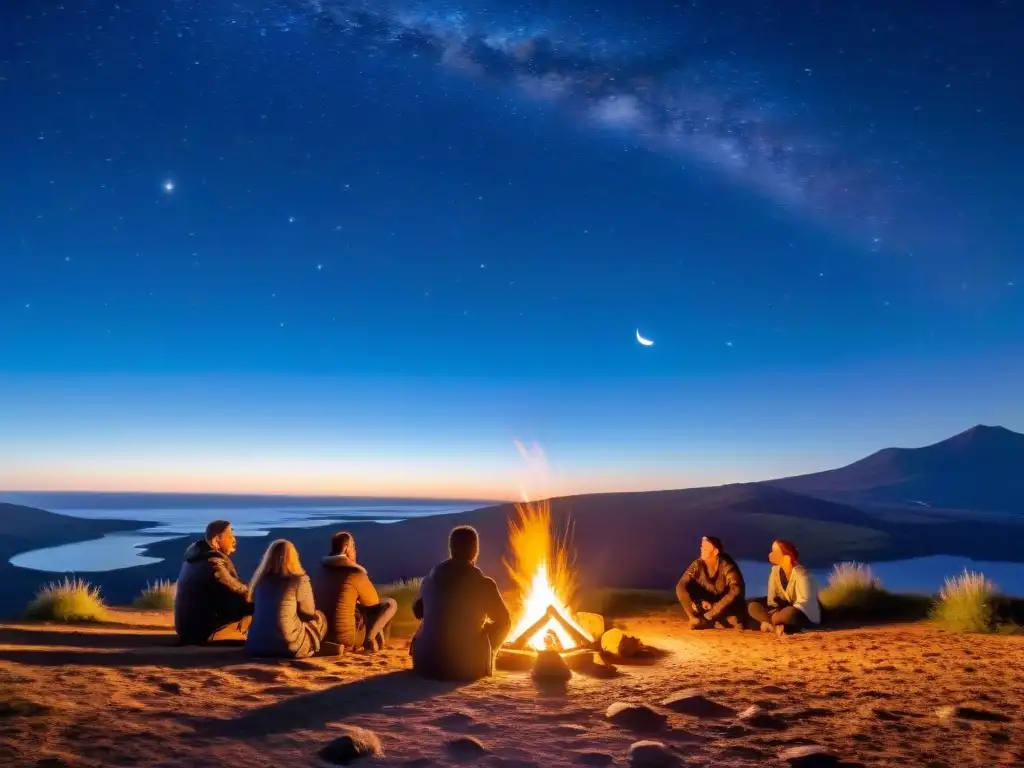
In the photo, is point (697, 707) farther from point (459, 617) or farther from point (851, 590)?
point (851, 590)

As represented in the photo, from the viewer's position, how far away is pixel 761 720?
6.17 metres

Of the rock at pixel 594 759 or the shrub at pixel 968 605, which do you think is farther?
the shrub at pixel 968 605

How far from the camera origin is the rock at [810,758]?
5.10 m

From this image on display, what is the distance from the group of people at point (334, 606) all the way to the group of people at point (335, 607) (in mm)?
10

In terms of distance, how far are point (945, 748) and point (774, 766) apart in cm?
147

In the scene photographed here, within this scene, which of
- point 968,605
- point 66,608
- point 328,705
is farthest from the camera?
point 66,608

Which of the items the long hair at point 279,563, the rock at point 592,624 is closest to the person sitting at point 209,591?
the long hair at point 279,563

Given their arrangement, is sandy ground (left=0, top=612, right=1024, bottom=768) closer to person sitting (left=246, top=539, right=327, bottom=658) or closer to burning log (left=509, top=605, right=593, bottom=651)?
person sitting (left=246, top=539, right=327, bottom=658)

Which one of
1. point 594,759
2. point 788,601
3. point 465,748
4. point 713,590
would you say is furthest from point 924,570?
point 465,748

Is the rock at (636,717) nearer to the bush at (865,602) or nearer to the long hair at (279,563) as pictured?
the long hair at (279,563)

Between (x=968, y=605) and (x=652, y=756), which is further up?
(x=652, y=756)

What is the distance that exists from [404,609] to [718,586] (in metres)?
5.74

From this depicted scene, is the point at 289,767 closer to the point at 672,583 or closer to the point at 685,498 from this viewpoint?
the point at 672,583

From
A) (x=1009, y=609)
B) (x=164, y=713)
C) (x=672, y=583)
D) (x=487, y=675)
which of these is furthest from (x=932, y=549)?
(x=164, y=713)
